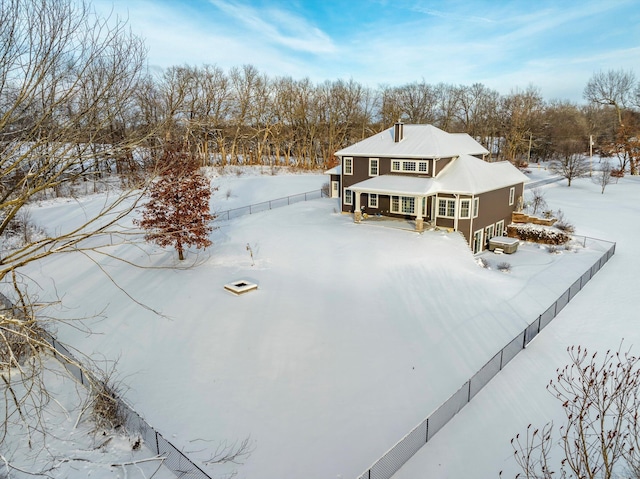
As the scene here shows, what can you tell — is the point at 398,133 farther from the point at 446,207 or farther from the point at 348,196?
the point at 446,207

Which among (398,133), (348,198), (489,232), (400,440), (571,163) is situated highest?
(398,133)

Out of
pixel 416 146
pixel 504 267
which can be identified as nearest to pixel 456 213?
pixel 504 267

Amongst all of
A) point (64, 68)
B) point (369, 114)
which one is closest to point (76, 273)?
point (64, 68)

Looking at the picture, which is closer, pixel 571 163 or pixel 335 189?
pixel 335 189

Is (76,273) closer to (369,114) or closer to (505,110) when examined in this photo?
(369,114)

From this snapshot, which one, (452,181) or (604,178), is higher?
(452,181)

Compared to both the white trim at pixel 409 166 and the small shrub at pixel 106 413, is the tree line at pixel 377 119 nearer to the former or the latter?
the white trim at pixel 409 166

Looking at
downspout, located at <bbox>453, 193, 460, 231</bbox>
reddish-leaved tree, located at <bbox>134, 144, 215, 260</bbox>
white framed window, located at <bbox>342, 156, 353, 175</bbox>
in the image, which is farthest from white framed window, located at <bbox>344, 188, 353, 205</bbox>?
A: reddish-leaved tree, located at <bbox>134, 144, 215, 260</bbox>

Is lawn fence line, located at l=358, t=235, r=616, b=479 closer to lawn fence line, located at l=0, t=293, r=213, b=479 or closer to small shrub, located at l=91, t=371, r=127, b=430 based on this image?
lawn fence line, located at l=0, t=293, r=213, b=479
